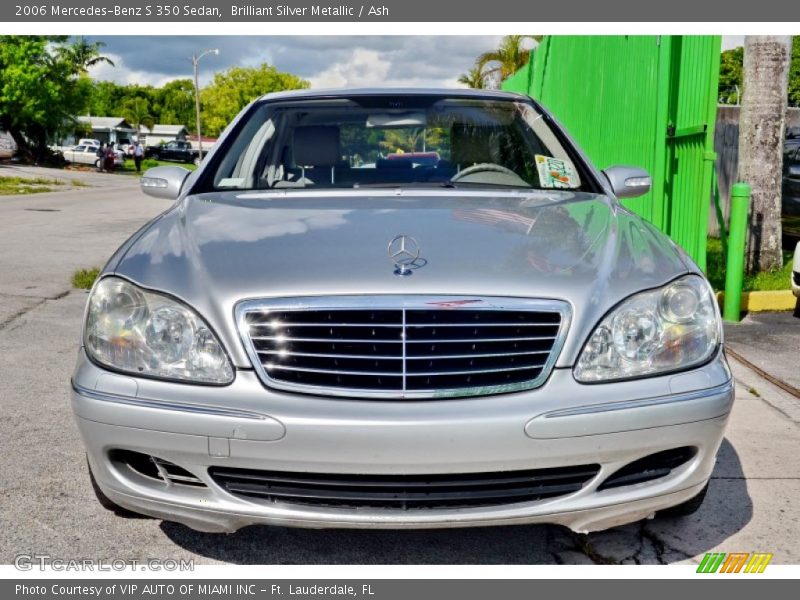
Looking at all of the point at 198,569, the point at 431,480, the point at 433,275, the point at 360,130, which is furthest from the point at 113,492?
the point at 360,130

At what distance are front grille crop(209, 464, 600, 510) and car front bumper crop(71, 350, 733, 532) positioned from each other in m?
0.03

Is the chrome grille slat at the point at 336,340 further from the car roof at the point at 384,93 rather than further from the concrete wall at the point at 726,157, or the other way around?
the concrete wall at the point at 726,157

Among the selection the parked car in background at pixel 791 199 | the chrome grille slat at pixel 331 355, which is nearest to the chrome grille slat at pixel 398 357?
the chrome grille slat at pixel 331 355

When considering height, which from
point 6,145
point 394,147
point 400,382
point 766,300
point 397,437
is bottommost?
point 766,300

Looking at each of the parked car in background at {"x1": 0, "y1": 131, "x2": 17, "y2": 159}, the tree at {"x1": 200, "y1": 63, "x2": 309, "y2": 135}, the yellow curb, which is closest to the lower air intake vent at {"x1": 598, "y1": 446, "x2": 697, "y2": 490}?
the yellow curb

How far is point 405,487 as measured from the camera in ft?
8.16

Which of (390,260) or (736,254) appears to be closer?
(390,260)

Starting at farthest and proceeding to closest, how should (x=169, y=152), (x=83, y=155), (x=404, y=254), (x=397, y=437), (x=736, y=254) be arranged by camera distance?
(x=169, y=152), (x=83, y=155), (x=736, y=254), (x=404, y=254), (x=397, y=437)

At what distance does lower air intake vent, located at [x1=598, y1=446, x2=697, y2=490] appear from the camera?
2.60m

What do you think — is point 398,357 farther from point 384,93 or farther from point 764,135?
point 764,135

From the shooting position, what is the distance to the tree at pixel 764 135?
7.88 metres

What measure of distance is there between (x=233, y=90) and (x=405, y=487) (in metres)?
91.1

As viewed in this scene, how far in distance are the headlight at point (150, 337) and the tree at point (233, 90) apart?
86953 mm

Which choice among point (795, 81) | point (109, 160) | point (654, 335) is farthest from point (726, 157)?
point (795, 81)
